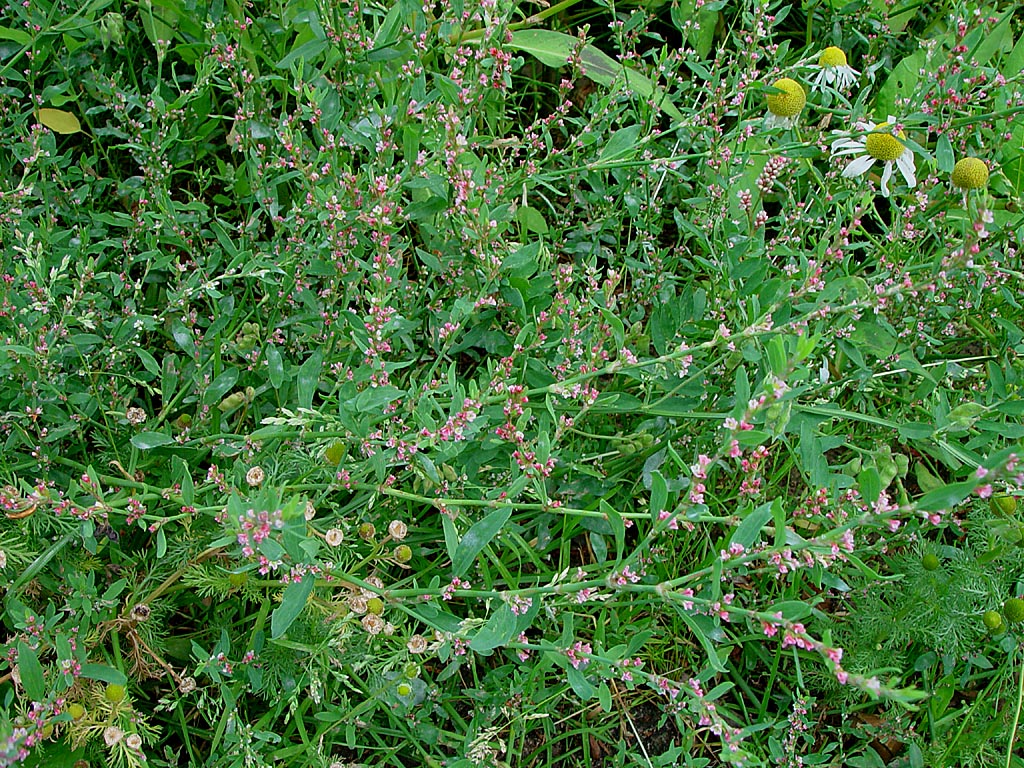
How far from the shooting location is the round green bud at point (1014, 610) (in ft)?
7.73

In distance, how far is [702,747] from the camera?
261 cm

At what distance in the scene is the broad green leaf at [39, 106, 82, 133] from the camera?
269cm

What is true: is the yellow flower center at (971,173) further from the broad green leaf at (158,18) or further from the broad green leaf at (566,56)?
the broad green leaf at (158,18)

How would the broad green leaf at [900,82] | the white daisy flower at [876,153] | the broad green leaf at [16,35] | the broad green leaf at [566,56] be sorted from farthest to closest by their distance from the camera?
the broad green leaf at [900,82] → the broad green leaf at [566,56] → the white daisy flower at [876,153] → the broad green leaf at [16,35]

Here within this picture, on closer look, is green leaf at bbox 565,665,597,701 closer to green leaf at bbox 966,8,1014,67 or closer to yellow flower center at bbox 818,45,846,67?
yellow flower center at bbox 818,45,846,67

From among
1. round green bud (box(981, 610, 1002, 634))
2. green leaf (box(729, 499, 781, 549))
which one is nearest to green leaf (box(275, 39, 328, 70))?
green leaf (box(729, 499, 781, 549))

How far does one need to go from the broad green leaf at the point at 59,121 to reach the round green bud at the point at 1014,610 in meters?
2.84

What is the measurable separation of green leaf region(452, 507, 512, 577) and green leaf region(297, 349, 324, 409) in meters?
0.45

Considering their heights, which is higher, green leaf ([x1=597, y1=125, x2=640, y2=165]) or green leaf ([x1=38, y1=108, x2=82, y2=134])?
green leaf ([x1=597, y1=125, x2=640, y2=165])

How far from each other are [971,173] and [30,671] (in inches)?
93.2

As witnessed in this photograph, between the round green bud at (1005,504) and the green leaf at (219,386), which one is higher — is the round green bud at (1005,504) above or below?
above

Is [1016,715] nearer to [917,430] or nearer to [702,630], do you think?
[917,430]

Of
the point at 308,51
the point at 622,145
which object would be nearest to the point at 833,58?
the point at 622,145

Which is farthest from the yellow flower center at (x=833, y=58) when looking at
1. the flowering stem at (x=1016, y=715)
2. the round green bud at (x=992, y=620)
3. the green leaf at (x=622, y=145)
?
the flowering stem at (x=1016, y=715)
